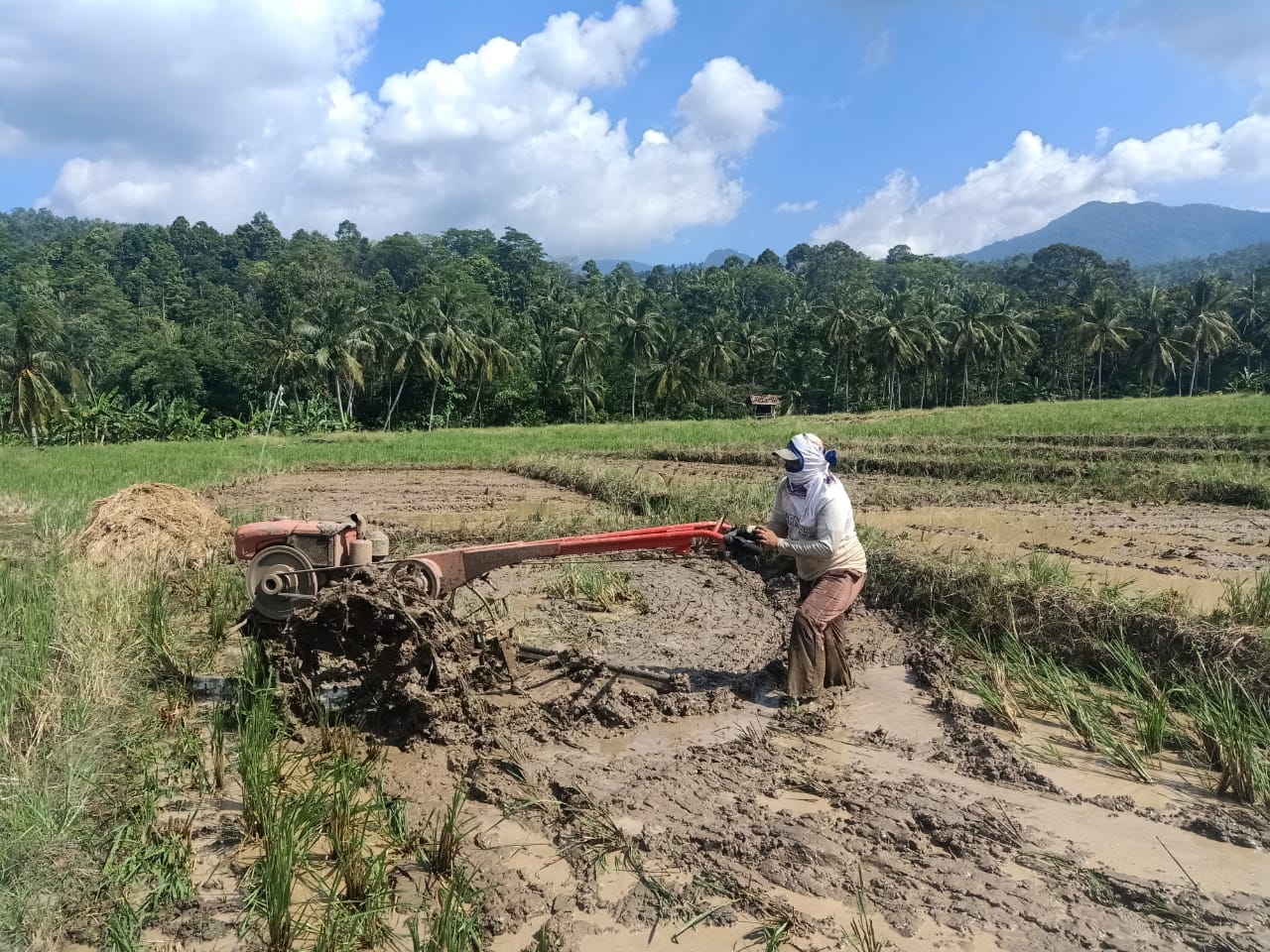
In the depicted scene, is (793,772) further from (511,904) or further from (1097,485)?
(1097,485)

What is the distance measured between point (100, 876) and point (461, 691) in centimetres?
163

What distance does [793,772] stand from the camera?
12.2 feet

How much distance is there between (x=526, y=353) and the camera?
143ft

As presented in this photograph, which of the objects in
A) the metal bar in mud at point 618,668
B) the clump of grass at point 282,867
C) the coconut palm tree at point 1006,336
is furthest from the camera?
the coconut palm tree at point 1006,336

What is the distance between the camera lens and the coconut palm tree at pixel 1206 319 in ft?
140

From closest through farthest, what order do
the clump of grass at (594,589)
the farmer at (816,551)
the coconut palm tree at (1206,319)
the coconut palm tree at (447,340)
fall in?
the farmer at (816,551)
the clump of grass at (594,589)
the coconut palm tree at (447,340)
the coconut palm tree at (1206,319)

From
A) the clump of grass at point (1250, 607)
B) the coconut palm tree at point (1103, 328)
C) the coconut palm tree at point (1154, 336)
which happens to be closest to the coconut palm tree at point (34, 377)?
the clump of grass at point (1250, 607)

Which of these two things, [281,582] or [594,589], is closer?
[281,582]

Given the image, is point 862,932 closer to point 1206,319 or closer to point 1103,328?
point 1103,328

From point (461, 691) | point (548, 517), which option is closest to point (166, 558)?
point (548, 517)

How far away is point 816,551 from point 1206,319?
48.8 metres

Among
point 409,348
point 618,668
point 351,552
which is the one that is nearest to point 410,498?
point 618,668

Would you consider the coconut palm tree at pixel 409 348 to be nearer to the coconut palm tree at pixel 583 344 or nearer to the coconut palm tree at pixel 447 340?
the coconut palm tree at pixel 447 340

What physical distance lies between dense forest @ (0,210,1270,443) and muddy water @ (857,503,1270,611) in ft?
84.0
